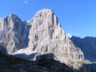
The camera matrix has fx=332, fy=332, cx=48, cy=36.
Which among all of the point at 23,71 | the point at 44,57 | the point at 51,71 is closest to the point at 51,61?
the point at 44,57

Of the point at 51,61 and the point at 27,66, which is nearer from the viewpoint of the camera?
the point at 27,66

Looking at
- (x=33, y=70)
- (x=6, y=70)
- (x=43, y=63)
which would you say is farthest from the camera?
(x=43, y=63)

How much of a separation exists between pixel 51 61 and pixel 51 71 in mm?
15670

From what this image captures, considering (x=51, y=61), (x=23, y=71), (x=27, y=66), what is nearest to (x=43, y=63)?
(x=51, y=61)

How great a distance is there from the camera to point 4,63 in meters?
81.6

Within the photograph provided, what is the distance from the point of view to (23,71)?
7219cm

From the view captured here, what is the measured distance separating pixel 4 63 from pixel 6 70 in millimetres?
10797

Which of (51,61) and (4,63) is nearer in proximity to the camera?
(4,63)

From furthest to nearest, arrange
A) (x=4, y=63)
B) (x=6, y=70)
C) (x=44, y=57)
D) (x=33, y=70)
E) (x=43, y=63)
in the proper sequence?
(x=44, y=57) < (x=43, y=63) < (x=4, y=63) < (x=33, y=70) < (x=6, y=70)

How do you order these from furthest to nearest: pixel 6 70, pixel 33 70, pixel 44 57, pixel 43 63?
pixel 44 57
pixel 43 63
pixel 33 70
pixel 6 70

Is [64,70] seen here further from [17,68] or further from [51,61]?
[17,68]

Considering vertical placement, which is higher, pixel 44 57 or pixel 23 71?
pixel 44 57

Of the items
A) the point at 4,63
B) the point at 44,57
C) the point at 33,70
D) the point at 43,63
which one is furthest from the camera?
the point at 44,57

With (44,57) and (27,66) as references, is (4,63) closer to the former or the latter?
(27,66)
